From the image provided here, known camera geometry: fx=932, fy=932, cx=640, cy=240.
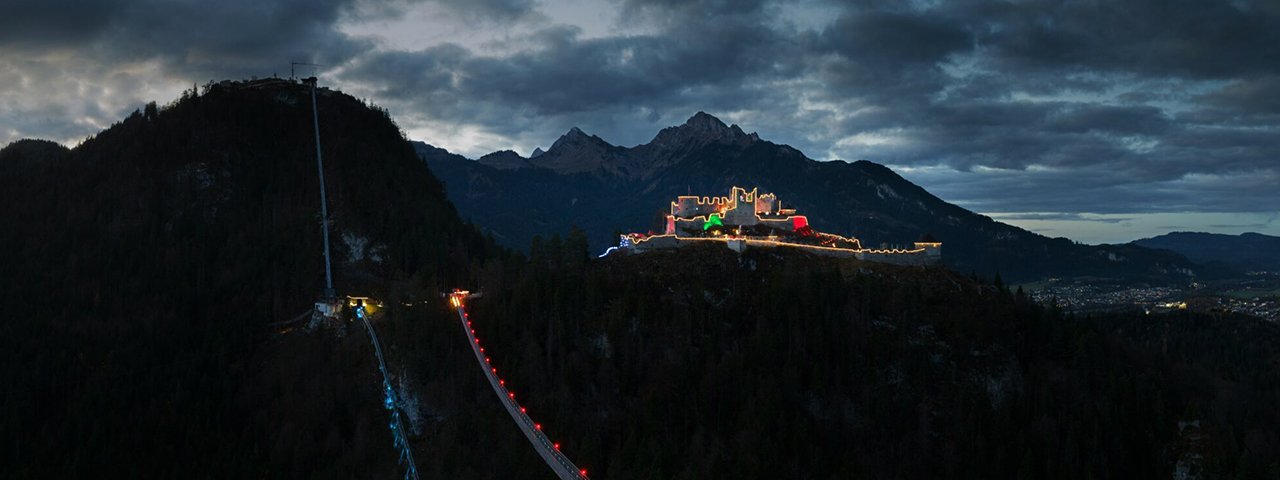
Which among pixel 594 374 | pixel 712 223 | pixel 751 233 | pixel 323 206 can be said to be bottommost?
pixel 594 374

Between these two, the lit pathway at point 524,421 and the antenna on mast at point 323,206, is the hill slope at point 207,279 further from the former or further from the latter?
the lit pathway at point 524,421

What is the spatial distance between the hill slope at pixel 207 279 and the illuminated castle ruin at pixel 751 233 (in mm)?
37378

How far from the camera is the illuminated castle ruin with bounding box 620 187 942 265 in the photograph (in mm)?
144000

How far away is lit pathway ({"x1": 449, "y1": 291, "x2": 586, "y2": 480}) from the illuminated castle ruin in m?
31.9

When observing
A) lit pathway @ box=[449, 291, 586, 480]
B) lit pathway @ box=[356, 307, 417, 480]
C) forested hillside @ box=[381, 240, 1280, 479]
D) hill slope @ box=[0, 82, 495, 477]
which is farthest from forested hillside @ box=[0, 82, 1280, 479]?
lit pathway @ box=[449, 291, 586, 480]

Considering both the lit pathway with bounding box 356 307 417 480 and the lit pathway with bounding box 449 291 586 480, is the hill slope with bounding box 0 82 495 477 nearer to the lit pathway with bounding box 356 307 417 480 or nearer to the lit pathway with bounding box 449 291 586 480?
the lit pathway with bounding box 356 307 417 480

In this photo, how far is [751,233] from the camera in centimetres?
15225

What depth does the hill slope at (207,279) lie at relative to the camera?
4973 inches

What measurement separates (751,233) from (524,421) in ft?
176

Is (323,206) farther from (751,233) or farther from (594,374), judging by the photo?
(751,233)

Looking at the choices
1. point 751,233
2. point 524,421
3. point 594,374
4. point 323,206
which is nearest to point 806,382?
point 594,374

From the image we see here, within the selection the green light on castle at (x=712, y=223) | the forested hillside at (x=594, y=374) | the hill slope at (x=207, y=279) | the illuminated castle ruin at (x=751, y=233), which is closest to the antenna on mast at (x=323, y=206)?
the hill slope at (x=207, y=279)

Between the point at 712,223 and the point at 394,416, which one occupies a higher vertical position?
the point at 712,223

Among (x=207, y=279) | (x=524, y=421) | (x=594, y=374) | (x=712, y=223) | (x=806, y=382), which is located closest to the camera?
(x=524, y=421)
